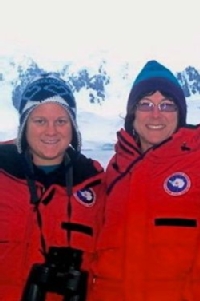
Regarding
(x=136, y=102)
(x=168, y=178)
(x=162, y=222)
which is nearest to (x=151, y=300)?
(x=162, y=222)

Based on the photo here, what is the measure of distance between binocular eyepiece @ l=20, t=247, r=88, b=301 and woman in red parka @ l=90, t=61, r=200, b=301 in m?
0.08

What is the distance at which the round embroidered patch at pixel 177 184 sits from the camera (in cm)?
183

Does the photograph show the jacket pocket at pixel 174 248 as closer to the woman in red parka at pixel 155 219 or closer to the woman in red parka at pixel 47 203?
the woman in red parka at pixel 155 219

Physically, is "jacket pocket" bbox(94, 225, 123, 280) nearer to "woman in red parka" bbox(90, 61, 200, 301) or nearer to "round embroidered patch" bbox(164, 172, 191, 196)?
"woman in red parka" bbox(90, 61, 200, 301)

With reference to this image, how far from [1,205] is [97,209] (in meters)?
0.27

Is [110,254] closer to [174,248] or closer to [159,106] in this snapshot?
[174,248]

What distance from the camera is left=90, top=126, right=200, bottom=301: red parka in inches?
70.4

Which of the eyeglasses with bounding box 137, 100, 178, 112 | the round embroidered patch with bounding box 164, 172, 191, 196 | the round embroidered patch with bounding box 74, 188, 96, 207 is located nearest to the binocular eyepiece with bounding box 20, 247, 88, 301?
the round embroidered patch with bounding box 74, 188, 96, 207

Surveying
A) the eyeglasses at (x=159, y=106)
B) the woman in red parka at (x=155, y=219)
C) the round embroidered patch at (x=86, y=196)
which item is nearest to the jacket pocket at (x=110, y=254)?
the woman in red parka at (x=155, y=219)

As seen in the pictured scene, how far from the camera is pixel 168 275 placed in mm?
1786

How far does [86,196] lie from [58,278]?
273 millimetres

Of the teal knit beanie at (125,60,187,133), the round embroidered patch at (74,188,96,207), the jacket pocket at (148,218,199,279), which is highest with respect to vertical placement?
the teal knit beanie at (125,60,187,133)

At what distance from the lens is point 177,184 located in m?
1.83

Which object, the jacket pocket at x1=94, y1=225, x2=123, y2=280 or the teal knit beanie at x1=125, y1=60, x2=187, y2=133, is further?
the teal knit beanie at x1=125, y1=60, x2=187, y2=133
